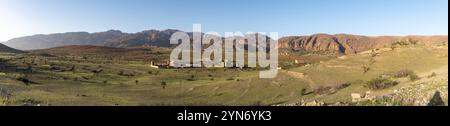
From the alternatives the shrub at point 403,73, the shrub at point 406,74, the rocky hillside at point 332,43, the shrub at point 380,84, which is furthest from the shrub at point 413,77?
the rocky hillside at point 332,43

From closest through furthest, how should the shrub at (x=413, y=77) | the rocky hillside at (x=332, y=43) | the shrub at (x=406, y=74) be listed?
the shrub at (x=413, y=77)
the shrub at (x=406, y=74)
the rocky hillside at (x=332, y=43)

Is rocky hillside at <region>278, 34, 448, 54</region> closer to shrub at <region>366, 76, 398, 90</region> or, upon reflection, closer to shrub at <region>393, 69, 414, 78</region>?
shrub at <region>393, 69, 414, 78</region>

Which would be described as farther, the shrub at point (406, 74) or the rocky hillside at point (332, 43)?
the rocky hillside at point (332, 43)

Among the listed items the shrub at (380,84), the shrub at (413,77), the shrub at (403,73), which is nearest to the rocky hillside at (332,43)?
the shrub at (403,73)

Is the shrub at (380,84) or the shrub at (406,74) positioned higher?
the shrub at (406,74)

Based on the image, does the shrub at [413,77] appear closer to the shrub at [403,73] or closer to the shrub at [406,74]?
the shrub at [406,74]

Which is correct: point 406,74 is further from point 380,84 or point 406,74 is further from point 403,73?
point 380,84

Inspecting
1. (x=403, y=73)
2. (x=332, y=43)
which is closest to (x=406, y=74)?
(x=403, y=73)

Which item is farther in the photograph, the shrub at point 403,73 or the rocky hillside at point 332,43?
the rocky hillside at point 332,43

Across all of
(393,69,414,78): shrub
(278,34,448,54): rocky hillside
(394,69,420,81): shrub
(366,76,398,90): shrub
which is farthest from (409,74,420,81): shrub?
(278,34,448,54): rocky hillside

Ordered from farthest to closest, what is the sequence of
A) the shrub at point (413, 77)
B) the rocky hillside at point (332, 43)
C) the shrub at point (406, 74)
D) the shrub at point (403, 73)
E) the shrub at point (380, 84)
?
the rocky hillside at point (332, 43) → the shrub at point (403, 73) → the shrub at point (406, 74) → the shrub at point (413, 77) → the shrub at point (380, 84)

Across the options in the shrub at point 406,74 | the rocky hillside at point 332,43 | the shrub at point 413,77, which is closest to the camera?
the shrub at point 413,77

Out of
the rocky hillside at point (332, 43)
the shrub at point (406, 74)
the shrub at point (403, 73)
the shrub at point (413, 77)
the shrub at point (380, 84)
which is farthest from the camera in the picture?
the rocky hillside at point (332, 43)

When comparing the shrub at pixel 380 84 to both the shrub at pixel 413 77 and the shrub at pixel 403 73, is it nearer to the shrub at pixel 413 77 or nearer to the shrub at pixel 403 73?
the shrub at pixel 413 77
